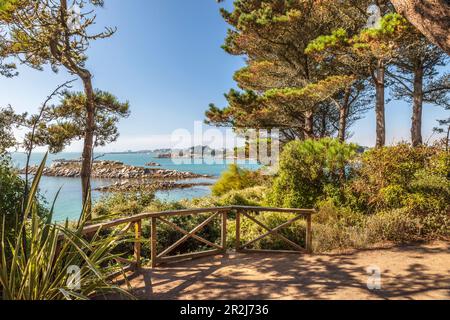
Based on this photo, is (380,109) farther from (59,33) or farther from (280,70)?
(59,33)

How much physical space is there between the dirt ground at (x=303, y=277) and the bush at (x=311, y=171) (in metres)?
3.50

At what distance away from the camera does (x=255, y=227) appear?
26.5 ft

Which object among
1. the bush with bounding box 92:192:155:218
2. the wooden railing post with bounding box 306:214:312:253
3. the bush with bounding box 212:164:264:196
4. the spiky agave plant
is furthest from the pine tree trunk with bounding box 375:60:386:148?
the spiky agave plant

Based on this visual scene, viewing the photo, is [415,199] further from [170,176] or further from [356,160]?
[170,176]

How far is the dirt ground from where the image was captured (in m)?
3.88

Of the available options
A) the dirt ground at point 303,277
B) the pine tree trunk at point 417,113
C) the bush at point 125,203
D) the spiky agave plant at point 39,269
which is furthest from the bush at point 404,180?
the spiky agave plant at point 39,269

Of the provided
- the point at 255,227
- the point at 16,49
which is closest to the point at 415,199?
the point at 255,227

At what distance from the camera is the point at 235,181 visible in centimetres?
1499

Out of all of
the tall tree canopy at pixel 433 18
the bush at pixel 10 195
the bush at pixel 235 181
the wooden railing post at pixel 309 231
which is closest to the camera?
the tall tree canopy at pixel 433 18
